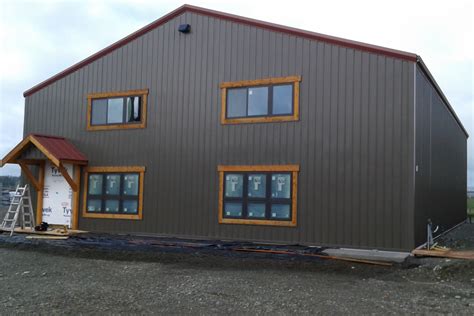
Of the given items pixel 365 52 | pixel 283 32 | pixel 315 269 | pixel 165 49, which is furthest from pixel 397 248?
pixel 165 49

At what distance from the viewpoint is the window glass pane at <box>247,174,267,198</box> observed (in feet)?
43.6

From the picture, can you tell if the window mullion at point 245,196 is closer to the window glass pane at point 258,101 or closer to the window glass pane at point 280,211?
the window glass pane at point 280,211

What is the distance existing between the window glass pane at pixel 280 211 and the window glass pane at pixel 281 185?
230 mm

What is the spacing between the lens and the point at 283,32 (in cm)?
1330

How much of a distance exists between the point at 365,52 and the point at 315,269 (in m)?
5.43

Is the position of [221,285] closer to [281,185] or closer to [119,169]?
[281,185]

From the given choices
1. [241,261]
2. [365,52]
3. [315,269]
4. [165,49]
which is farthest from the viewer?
[165,49]

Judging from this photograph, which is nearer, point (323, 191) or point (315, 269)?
point (315, 269)

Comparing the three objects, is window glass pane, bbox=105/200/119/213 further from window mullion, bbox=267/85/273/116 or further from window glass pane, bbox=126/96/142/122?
window mullion, bbox=267/85/273/116

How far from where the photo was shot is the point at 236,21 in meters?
13.9

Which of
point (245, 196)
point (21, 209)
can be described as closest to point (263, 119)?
point (245, 196)

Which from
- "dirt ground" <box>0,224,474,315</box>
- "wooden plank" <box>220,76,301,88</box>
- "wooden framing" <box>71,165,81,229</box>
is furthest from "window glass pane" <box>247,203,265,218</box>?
"wooden framing" <box>71,165,81,229</box>

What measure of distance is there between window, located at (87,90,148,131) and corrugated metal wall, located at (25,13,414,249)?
10.0 inches

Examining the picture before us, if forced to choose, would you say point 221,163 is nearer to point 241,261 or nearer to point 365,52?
point 241,261
